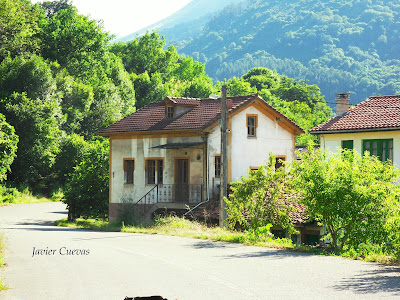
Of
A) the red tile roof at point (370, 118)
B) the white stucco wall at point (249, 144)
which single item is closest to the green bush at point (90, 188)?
the white stucco wall at point (249, 144)

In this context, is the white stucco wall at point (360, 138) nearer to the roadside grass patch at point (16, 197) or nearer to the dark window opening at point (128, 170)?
the dark window opening at point (128, 170)

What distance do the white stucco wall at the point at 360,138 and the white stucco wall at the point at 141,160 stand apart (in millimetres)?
6732

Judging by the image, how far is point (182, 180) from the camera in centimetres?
3912

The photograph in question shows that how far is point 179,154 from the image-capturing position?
3912 cm

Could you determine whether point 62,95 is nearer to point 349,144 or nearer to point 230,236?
point 349,144

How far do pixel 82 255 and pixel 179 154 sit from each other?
19.4 metres

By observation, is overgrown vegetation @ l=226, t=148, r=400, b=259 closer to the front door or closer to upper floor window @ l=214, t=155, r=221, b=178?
upper floor window @ l=214, t=155, r=221, b=178

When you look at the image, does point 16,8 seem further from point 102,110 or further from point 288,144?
point 288,144

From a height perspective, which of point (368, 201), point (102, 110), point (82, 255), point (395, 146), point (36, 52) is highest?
point (36, 52)

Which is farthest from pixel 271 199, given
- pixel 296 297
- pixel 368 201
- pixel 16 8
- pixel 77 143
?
pixel 16 8

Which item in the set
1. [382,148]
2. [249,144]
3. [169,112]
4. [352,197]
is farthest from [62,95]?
[352,197]

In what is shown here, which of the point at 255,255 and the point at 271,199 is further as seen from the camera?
the point at 271,199

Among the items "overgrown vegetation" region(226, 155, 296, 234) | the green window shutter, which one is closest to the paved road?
"overgrown vegetation" region(226, 155, 296, 234)

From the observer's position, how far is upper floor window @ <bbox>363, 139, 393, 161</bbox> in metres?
34.4
